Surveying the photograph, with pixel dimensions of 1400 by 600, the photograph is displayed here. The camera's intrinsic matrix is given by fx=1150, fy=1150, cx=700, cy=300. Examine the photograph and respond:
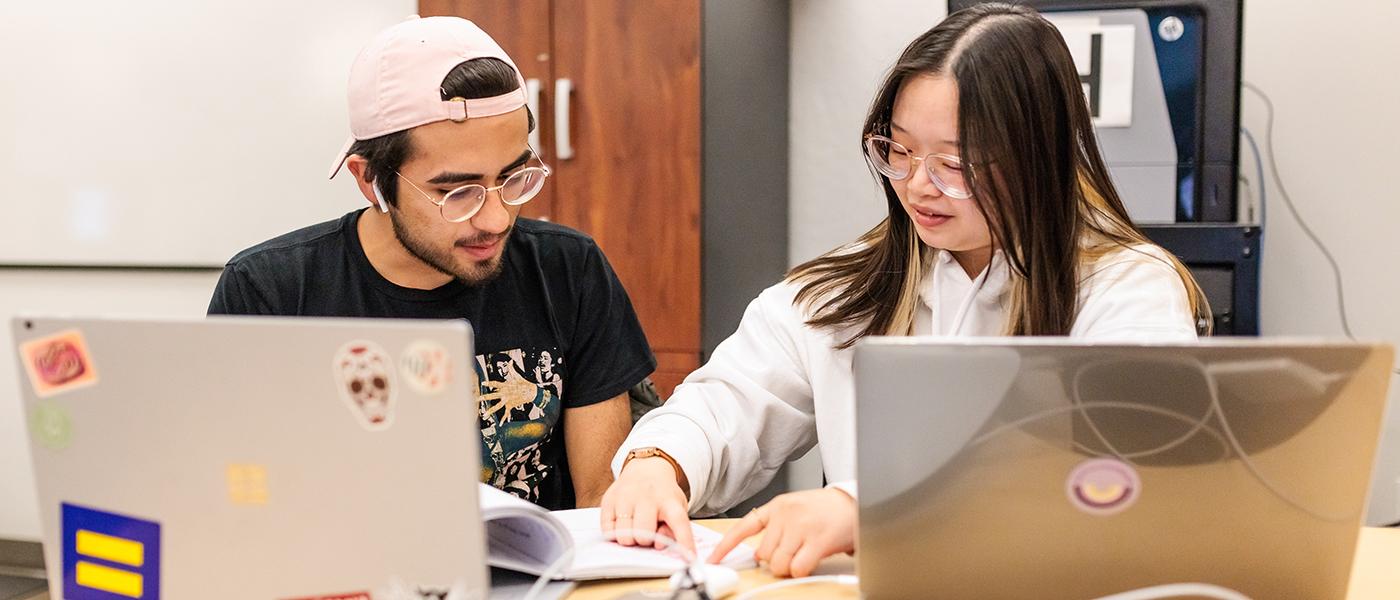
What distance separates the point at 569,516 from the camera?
1.15 m

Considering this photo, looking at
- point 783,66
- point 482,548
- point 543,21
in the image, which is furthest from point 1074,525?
point 783,66

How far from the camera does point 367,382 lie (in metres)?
0.71

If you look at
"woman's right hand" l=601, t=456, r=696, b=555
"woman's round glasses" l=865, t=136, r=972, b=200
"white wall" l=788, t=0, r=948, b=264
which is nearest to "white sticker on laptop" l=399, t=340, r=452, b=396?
"woman's right hand" l=601, t=456, r=696, b=555

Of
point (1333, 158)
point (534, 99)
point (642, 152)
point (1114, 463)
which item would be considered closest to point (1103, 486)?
point (1114, 463)

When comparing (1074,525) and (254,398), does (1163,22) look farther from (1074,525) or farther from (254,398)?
(254,398)

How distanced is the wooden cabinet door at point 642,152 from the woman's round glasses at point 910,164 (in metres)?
0.94

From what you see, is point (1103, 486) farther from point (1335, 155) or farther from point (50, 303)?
point (50, 303)

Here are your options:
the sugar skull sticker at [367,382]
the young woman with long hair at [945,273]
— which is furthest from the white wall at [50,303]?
the sugar skull sticker at [367,382]

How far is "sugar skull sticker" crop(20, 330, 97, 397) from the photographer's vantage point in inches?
31.1

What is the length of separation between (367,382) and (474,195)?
0.69 metres

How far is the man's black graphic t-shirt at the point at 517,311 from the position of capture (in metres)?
1.43

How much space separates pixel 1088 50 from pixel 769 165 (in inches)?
30.8

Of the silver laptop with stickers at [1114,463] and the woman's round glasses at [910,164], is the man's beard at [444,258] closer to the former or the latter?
the woman's round glasses at [910,164]

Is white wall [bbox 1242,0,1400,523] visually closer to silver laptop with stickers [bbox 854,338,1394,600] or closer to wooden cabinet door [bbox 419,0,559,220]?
wooden cabinet door [bbox 419,0,559,220]
